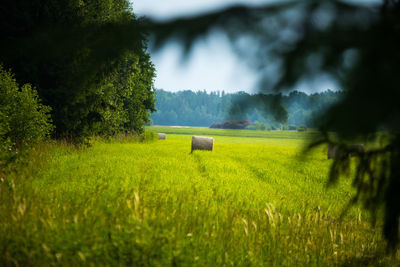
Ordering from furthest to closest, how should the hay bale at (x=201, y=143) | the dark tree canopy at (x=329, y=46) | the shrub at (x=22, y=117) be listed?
the hay bale at (x=201, y=143) → the shrub at (x=22, y=117) → the dark tree canopy at (x=329, y=46)

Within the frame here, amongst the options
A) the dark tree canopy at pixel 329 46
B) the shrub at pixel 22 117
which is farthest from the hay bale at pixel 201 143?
the dark tree canopy at pixel 329 46

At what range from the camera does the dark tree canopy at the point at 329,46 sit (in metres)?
1.07

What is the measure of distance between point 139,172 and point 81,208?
484 cm

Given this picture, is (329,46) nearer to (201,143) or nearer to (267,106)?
(267,106)

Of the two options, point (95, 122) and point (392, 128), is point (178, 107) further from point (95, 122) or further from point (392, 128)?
point (392, 128)

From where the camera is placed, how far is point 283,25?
1303 mm

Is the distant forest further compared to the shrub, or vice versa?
the shrub

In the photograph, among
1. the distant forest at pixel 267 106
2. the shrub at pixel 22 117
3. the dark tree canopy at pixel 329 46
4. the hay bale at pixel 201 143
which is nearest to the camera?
the dark tree canopy at pixel 329 46

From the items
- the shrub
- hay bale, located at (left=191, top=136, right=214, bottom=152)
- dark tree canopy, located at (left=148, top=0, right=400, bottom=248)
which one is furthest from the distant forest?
hay bale, located at (left=191, top=136, right=214, bottom=152)

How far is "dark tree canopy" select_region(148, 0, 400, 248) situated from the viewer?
1068 millimetres

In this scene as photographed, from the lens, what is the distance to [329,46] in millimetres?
1236

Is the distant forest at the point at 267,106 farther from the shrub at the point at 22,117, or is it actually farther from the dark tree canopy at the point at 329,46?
the shrub at the point at 22,117

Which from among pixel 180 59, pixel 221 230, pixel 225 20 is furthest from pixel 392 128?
pixel 221 230

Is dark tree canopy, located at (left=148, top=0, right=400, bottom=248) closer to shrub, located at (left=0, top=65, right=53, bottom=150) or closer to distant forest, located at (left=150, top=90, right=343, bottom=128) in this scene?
distant forest, located at (left=150, top=90, right=343, bottom=128)
